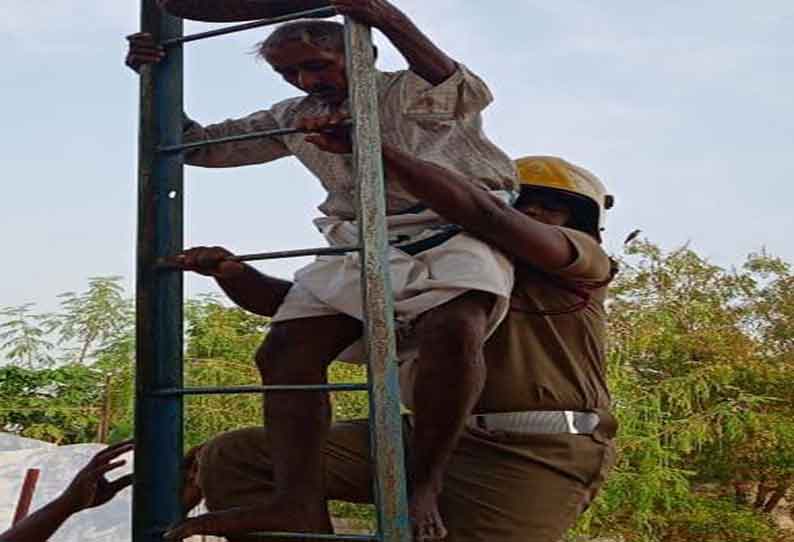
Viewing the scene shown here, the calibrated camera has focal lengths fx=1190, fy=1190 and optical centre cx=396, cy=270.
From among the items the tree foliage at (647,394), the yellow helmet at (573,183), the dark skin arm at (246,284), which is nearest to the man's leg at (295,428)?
the dark skin arm at (246,284)

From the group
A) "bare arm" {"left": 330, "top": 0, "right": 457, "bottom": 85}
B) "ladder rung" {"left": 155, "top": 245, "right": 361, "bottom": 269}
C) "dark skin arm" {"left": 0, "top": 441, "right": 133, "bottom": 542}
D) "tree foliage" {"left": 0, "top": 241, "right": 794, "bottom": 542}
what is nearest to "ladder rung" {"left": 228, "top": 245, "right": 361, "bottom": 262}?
"ladder rung" {"left": 155, "top": 245, "right": 361, "bottom": 269}

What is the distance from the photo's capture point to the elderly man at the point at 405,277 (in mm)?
2018

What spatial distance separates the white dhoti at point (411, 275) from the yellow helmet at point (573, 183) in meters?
0.43

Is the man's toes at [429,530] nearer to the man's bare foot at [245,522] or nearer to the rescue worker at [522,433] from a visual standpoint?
the man's bare foot at [245,522]

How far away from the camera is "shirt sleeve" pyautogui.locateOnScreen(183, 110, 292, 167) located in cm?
234

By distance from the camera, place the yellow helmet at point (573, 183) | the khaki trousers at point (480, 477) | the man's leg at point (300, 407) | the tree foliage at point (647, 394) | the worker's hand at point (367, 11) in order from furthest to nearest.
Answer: the tree foliage at point (647, 394)
the yellow helmet at point (573, 183)
the khaki trousers at point (480, 477)
the man's leg at point (300, 407)
the worker's hand at point (367, 11)

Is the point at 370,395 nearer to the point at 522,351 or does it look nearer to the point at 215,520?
the point at 215,520

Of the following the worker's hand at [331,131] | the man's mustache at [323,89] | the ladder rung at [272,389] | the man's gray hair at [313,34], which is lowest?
the ladder rung at [272,389]

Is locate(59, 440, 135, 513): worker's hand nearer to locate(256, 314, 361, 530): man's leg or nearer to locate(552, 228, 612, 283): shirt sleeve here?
locate(256, 314, 361, 530): man's leg

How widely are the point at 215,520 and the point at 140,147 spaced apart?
68 centimetres

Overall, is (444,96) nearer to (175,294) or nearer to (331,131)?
(331,131)

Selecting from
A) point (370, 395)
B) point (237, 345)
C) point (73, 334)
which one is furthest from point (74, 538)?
point (370, 395)

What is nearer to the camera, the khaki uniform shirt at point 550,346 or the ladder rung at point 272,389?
the ladder rung at point 272,389

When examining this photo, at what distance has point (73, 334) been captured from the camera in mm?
8680
